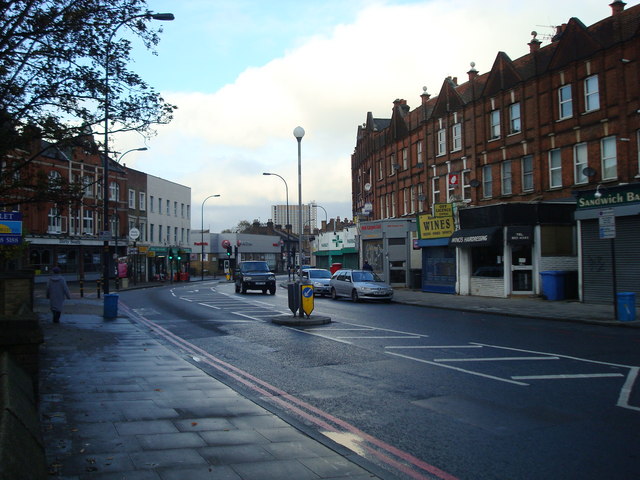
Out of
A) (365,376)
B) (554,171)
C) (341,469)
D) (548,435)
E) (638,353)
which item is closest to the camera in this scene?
(341,469)

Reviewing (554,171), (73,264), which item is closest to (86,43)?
(554,171)

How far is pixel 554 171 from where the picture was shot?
86.8ft

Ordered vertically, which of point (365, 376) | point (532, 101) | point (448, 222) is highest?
point (532, 101)

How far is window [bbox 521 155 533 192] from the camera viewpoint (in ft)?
91.3

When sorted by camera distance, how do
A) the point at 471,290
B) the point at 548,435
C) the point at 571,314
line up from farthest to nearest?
the point at 471,290 < the point at 571,314 < the point at 548,435

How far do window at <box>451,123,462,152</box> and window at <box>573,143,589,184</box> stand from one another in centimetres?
897

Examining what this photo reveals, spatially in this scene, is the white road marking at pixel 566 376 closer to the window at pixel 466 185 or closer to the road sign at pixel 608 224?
the road sign at pixel 608 224

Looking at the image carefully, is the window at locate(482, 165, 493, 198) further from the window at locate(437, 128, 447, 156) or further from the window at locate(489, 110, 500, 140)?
the window at locate(437, 128, 447, 156)

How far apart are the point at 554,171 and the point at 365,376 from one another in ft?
68.5

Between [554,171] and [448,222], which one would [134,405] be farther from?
[448,222]

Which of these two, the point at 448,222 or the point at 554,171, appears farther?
the point at 448,222

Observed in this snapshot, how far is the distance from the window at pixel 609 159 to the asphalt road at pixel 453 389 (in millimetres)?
9749

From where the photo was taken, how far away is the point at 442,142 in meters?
35.3

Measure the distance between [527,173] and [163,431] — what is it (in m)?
26.0
